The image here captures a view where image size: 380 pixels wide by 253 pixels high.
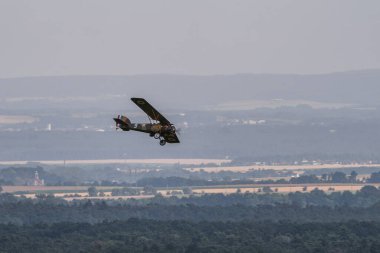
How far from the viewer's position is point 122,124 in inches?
4377

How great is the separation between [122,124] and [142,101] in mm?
6452

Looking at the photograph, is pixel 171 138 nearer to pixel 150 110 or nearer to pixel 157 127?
pixel 157 127

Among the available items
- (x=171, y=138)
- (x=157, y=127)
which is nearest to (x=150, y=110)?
(x=157, y=127)

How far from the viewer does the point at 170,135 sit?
4227 inches

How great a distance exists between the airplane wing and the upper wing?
89 centimetres

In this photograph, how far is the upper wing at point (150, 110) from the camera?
346ft

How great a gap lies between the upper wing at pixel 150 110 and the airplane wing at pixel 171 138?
89cm

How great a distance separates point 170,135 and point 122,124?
5.00 meters

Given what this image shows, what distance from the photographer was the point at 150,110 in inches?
4232

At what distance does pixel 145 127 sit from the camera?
10969cm

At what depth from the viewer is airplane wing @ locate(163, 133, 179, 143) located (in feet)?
350

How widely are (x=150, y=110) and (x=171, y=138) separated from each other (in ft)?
7.49

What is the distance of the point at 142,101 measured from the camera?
105 metres

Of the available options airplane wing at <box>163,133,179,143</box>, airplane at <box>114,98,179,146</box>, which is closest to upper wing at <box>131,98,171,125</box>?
airplane at <box>114,98,179,146</box>
